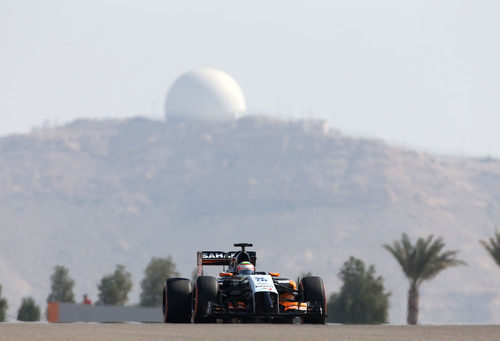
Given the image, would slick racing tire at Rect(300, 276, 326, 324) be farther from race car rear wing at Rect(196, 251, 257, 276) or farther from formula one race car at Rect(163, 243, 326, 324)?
race car rear wing at Rect(196, 251, 257, 276)

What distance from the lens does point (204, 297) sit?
31.8m

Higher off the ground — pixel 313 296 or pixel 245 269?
pixel 245 269

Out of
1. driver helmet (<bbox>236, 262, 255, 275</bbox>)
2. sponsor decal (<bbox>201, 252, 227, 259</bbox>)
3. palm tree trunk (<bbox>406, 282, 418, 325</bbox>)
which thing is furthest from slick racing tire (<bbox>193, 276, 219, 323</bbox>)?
palm tree trunk (<bbox>406, 282, 418, 325</bbox>)

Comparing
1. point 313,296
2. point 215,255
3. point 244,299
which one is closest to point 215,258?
point 215,255

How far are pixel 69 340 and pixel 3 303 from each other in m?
80.7

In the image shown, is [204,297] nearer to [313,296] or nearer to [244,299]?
[244,299]

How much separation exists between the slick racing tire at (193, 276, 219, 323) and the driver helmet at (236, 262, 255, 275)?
297cm

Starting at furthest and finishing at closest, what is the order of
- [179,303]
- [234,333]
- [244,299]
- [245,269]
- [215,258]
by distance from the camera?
[215,258], [245,269], [179,303], [244,299], [234,333]

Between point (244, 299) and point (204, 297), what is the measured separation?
1.17 meters

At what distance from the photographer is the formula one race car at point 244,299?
31672 millimetres

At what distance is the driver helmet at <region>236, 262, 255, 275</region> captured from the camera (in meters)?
34.9

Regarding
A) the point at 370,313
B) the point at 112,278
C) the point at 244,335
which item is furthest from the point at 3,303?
the point at 244,335

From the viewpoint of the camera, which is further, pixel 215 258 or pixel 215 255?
pixel 215 255

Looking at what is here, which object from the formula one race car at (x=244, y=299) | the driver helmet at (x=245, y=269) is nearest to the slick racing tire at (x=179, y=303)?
the formula one race car at (x=244, y=299)
